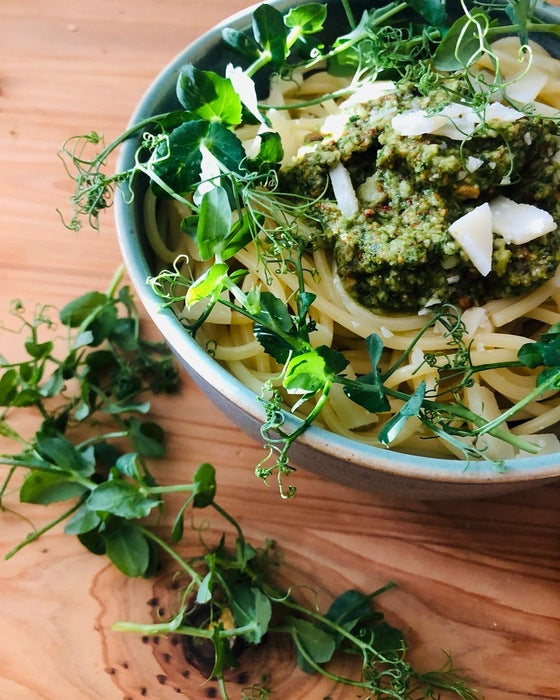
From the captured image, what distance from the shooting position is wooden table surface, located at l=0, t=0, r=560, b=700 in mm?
1396

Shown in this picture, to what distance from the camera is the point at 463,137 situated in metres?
1.19

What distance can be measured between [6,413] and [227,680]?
2.21 feet

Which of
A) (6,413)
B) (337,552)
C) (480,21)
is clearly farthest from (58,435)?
(480,21)

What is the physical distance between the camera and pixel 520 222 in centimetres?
118

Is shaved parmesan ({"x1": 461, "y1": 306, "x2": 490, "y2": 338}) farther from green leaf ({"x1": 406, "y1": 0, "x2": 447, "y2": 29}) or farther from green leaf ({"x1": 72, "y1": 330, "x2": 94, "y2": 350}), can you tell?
green leaf ({"x1": 72, "y1": 330, "x2": 94, "y2": 350})

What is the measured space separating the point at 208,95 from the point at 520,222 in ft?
1.65

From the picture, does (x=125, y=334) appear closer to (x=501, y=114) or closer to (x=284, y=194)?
(x=284, y=194)

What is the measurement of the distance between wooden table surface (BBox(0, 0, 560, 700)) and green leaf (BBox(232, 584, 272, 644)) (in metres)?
0.08

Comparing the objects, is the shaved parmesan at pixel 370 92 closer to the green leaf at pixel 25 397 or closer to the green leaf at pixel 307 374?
the green leaf at pixel 307 374

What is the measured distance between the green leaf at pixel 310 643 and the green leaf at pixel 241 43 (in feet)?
3.23

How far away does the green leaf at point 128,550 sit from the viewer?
142 cm

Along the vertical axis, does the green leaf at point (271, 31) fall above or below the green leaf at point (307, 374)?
above

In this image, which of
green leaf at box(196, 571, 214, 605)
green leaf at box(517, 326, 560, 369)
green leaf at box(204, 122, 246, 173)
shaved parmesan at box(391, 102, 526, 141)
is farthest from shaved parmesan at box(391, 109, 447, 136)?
green leaf at box(196, 571, 214, 605)

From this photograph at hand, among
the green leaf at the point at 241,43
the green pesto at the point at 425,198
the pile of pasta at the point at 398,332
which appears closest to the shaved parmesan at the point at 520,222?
the green pesto at the point at 425,198
